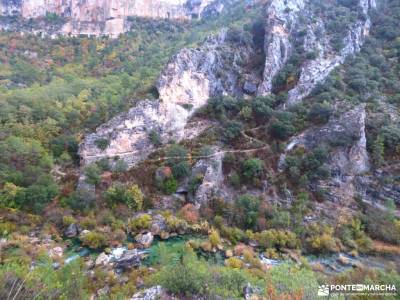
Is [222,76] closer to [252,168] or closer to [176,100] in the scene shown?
[176,100]

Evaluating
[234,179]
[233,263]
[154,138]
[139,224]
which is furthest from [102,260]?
[154,138]

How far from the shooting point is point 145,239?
28438 millimetres

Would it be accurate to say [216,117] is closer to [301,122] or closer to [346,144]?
[301,122]

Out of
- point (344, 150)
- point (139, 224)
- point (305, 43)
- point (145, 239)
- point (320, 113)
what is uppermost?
point (305, 43)

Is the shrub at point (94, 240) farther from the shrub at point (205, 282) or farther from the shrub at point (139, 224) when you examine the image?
the shrub at point (205, 282)

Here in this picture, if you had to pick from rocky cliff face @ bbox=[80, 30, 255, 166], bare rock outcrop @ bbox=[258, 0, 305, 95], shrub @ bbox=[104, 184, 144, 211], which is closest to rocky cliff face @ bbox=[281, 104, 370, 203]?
bare rock outcrop @ bbox=[258, 0, 305, 95]

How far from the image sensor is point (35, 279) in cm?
1609

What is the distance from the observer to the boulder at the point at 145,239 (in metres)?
28.0

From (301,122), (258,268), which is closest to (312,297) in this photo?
(258,268)

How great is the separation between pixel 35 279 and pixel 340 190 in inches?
1099

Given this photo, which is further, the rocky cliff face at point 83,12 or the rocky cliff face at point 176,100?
the rocky cliff face at point 83,12

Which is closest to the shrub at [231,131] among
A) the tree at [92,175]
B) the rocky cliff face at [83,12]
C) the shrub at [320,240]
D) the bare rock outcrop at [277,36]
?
the bare rock outcrop at [277,36]

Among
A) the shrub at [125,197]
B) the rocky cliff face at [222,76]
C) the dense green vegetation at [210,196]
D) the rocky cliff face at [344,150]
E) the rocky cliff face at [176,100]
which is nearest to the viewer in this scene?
the dense green vegetation at [210,196]

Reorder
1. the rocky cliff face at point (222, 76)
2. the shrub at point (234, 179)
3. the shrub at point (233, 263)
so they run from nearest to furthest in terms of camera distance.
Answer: the shrub at point (233, 263) → the shrub at point (234, 179) → the rocky cliff face at point (222, 76)
